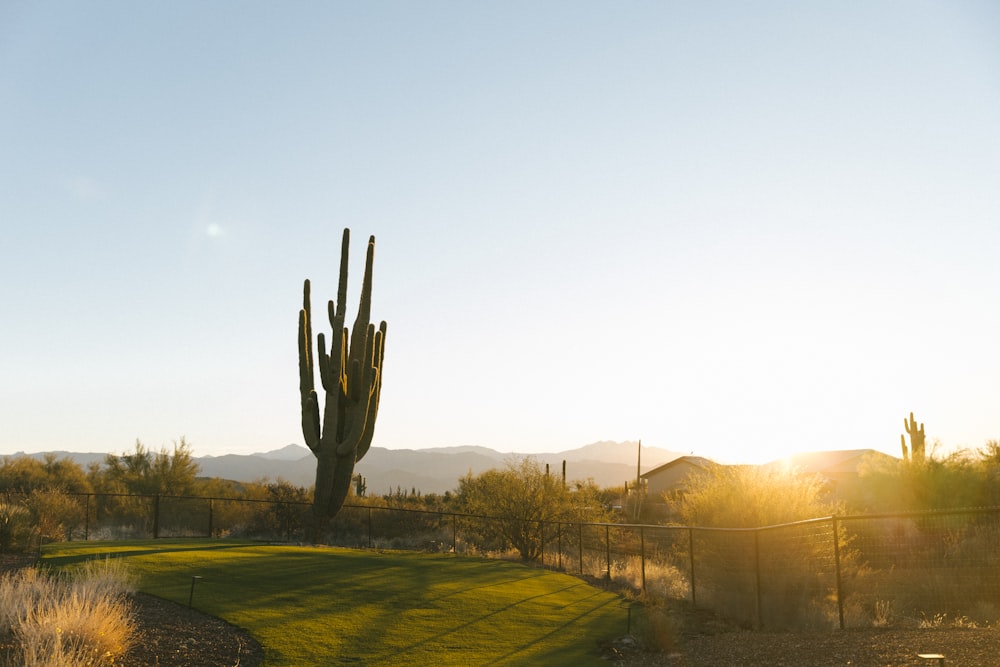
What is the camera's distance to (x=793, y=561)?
25.0 meters

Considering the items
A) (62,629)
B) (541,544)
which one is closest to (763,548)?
(541,544)

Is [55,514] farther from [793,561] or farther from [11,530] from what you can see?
[793,561]

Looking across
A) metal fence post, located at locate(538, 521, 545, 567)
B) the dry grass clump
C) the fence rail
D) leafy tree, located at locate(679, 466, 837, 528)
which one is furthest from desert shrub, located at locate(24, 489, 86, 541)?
leafy tree, located at locate(679, 466, 837, 528)

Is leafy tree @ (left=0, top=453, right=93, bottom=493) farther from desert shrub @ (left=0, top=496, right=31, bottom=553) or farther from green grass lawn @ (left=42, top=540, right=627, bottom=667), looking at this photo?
green grass lawn @ (left=42, top=540, right=627, bottom=667)

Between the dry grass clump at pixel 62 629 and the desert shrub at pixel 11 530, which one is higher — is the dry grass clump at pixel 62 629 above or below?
below

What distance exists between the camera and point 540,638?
16.0m

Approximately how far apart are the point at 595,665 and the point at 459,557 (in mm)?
14982

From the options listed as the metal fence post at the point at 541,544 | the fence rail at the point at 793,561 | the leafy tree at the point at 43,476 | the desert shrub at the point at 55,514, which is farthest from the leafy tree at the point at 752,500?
the leafy tree at the point at 43,476

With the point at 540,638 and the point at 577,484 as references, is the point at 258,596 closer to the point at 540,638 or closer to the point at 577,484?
the point at 540,638

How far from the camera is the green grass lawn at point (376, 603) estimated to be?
1420 cm

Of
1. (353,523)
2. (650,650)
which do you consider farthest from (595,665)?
(353,523)

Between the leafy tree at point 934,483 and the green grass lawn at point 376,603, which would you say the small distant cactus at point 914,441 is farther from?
the green grass lawn at point 376,603

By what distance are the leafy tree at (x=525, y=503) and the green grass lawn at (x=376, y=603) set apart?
8.44 metres

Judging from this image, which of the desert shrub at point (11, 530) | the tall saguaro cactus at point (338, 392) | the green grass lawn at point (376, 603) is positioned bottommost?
the green grass lawn at point (376, 603)
